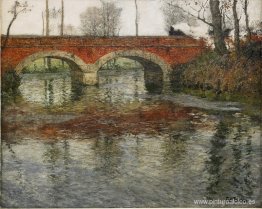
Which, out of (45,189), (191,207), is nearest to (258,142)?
(191,207)

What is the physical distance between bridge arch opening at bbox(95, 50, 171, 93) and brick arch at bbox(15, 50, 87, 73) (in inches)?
11.7

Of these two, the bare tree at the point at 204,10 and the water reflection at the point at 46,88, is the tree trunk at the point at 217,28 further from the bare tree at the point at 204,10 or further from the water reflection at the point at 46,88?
the water reflection at the point at 46,88

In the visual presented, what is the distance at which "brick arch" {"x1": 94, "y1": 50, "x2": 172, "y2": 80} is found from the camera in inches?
231

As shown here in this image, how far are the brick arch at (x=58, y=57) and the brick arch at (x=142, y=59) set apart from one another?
28 centimetres

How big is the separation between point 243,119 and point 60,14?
2076 millimetres

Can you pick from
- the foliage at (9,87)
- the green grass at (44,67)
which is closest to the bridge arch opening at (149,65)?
the green grass at (44,67)

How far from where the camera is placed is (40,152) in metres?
4.48

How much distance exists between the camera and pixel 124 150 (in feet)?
15.0

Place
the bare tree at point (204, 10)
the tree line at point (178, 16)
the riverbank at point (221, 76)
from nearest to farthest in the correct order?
1. the tree line at point (178, 16)
2. the bare tree at point (204, 10)
3. the riverbank at point (221, 76)

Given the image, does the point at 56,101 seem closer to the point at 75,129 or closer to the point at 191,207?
the point at 75,129

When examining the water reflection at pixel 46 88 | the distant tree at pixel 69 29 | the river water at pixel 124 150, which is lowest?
the river water at pixel 124 150

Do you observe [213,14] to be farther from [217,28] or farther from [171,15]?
[171,15]

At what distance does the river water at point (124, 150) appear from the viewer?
399 cm

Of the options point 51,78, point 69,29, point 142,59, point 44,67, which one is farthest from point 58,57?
point 69,29
